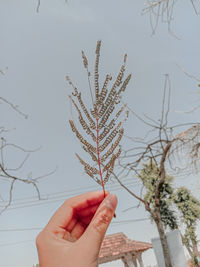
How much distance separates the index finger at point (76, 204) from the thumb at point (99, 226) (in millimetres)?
151

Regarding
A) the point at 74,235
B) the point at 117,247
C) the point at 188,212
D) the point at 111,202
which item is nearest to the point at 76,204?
the point at 74,235

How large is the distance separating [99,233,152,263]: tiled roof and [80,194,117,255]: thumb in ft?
37.7

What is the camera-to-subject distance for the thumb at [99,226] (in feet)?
2.66

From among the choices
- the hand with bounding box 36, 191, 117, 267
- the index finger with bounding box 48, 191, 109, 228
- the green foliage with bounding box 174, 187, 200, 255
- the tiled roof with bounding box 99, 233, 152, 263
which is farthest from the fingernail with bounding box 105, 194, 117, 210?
the green foliage with bounding box 174, 187, 200, 255

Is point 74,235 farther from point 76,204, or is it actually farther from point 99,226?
point 99,226

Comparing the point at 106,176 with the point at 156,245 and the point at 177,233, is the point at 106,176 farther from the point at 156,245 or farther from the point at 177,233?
the point at 156,245

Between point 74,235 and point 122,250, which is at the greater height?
point 74,235

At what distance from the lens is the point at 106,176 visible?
970mm

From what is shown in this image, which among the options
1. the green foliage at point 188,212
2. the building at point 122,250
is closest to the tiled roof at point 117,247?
the building at point 122,250

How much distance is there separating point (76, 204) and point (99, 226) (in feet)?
0.87

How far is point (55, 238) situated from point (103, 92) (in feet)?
2.02

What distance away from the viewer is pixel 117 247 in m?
11.8

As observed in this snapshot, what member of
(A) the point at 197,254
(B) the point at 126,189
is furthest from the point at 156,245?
(A) the point at 197,254

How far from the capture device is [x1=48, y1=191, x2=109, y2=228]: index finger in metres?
1.02
